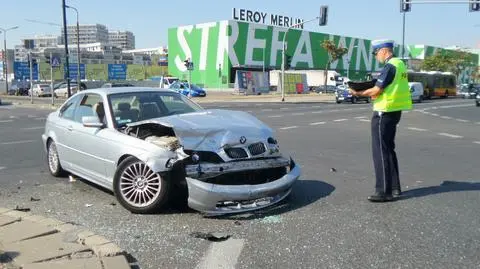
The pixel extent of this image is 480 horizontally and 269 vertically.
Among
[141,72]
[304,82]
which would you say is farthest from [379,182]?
[141,72]

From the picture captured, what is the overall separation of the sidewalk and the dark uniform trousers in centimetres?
323

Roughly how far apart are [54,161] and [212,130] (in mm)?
3314

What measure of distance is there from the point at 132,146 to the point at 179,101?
160 cm

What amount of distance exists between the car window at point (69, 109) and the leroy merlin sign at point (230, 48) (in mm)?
69147

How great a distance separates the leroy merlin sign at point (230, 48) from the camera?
7706cm

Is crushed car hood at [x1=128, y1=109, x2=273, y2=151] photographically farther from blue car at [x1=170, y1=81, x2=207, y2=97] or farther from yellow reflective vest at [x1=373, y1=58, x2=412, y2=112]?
blue car at [x1=170, y1=81, x2=207, y2=97]

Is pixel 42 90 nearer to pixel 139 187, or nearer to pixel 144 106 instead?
pixel 144 106

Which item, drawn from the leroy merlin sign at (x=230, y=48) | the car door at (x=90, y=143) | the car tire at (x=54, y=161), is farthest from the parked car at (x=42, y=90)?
the car door at (x=90, y=143)

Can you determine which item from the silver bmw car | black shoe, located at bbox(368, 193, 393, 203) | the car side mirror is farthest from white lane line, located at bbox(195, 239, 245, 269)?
the car side mirror

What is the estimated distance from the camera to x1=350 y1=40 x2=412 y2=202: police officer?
6012 millimetres

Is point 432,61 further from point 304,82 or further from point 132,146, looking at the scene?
point 132,146

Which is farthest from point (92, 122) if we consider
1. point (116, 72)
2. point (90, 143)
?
point (116, 72)

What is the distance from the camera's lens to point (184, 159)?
5.36 m

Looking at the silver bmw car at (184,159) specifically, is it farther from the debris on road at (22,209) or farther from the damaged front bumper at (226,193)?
the debris on road at (22,209)
